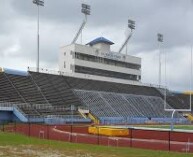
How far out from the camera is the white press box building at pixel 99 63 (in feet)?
260

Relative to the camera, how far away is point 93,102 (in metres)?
66.4

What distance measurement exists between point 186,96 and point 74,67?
1216 inches

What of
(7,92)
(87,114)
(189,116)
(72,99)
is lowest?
(189,116)

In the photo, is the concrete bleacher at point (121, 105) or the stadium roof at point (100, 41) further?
the stadium roof at point (100, 41)

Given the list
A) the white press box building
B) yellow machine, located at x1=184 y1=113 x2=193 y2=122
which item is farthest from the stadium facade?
yellow machine, located at x1=184 y1=113 x2=193 y2=122

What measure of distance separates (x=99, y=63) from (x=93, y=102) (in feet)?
55.2

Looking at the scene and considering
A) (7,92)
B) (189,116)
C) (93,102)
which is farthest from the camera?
(189,116)

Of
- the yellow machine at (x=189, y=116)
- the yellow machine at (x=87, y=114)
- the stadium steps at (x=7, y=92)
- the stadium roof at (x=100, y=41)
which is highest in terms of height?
the stadium roof at (x=100, y=41)

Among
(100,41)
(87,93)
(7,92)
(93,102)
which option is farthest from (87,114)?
(100,41)

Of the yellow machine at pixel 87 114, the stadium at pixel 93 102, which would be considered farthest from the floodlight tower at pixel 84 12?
the yellow machine at pixel 87 114

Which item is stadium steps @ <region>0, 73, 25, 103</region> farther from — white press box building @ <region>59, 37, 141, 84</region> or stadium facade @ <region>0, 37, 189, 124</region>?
white press box building @ <region>59, 37, 141, 84</region>

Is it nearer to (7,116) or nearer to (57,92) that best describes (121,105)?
(57,92)

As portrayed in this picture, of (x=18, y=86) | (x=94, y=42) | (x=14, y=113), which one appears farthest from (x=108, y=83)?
(x=14, y=113)

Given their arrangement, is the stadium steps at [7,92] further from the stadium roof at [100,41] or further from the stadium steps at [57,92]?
the stadium roof at [100,41]
